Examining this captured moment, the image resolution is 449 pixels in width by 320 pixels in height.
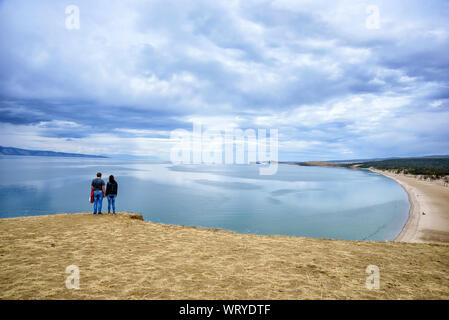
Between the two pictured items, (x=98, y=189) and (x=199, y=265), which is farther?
(x=98, y=189)

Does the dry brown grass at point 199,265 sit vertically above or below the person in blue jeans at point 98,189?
below

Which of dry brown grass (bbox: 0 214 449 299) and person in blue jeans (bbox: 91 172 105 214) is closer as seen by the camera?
dry brown grass (bbox: 0 214 449 299)

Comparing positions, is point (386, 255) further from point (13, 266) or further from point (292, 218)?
point (292, 218)

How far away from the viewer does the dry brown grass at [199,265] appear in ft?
18.5

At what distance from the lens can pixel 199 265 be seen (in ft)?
23.9

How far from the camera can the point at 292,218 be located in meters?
31.7

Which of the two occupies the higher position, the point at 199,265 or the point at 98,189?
the point at 98,189

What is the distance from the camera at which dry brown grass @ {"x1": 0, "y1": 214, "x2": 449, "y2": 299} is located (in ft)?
18.5

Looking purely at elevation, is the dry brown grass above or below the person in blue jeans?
below

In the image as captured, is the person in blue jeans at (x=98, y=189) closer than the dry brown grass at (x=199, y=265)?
No

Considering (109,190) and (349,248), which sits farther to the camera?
(109,190)

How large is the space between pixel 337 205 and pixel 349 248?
36.1 metres
